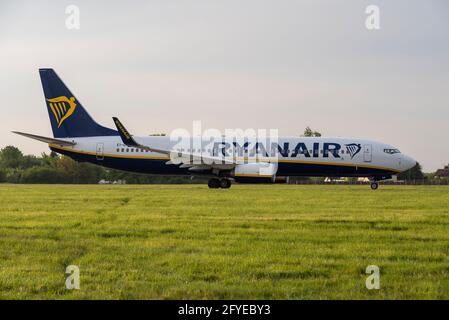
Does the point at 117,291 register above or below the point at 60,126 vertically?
below

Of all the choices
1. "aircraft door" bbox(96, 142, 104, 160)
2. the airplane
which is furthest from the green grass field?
"aircraft door" bbox(96, 142, 104, 160)

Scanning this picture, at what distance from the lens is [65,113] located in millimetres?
51719

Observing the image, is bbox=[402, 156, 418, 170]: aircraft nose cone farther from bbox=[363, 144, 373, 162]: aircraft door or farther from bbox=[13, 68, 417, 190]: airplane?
bbox=[363, 144, 373, 162]: aircraft door

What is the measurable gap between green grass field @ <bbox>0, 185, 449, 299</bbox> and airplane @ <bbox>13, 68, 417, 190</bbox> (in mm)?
27542

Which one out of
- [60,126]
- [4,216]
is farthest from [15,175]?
[4,216]

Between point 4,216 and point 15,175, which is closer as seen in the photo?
point 4,216

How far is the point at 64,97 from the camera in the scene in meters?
52.1

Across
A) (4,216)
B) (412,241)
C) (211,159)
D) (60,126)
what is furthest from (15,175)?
(412,241)

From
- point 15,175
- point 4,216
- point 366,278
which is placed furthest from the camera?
point 15,175

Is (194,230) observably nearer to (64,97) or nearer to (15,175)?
(64,97)

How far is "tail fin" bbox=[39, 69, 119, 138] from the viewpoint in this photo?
51594 mm

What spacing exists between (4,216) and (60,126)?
3304cm

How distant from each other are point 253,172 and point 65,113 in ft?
56.5
